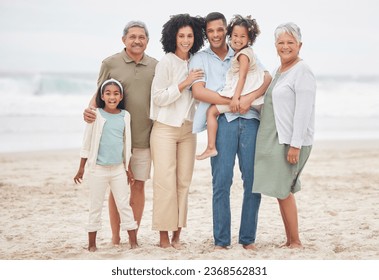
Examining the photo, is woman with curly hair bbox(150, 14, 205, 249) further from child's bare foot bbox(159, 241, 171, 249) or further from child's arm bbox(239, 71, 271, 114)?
child's arm bbox(239, 71, 271, 114)

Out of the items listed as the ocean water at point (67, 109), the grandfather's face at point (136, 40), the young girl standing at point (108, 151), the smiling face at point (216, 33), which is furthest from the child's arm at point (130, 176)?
the ocean water at point (67, 109)

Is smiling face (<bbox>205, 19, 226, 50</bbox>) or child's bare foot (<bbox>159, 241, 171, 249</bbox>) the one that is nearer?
smiling face (<bbox>205, 19, 226, 50</bbox>)

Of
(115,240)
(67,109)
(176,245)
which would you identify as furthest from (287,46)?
(67,109)

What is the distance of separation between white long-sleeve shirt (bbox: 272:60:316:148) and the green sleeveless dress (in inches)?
2.0

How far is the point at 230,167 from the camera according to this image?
12.2 feet

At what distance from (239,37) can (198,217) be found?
220cm

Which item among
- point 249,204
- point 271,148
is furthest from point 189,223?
point 271,148

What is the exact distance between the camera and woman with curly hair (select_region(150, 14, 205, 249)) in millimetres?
3762

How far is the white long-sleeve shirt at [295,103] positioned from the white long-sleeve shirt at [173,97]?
0.62m

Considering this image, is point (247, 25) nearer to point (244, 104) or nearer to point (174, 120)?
point (244, 104)

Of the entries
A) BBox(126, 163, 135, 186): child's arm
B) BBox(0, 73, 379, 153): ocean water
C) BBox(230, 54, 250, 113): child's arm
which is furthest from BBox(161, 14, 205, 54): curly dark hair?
BBox(0, 73, 379, 153): ocean water

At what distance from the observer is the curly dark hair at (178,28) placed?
377 centimetres
